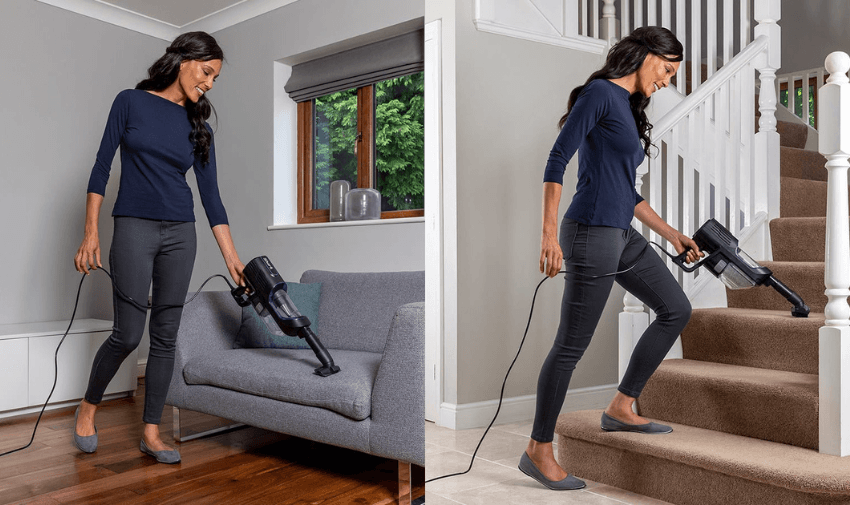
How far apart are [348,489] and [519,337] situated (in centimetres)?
109

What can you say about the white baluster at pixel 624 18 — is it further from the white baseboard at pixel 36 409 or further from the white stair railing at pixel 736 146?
the white baseboard at pixel 36 409

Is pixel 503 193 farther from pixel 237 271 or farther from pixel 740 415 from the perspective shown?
pixel 237 271

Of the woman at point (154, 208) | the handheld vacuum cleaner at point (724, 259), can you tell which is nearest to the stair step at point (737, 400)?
the handheld vacuum cleaner at point (724, 259)

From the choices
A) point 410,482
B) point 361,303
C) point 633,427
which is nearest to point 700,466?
point 633,427

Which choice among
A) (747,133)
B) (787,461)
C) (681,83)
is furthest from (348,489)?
(681,83)

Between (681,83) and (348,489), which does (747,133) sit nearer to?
(681,83)

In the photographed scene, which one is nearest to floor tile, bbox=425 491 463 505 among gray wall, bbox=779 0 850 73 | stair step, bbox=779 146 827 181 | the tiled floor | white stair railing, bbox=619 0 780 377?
the tiled floor

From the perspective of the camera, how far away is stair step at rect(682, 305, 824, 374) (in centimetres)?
149

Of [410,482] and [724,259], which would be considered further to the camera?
[724,259]

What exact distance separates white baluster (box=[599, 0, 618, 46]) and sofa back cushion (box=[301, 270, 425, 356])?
177cm

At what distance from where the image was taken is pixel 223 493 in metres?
0.47

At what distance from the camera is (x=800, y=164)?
2311mm

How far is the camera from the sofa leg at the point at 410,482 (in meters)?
0.58

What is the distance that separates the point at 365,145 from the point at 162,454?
0.85 ft
